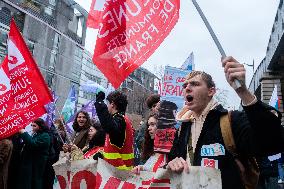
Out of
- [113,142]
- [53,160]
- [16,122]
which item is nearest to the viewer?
[113,142]

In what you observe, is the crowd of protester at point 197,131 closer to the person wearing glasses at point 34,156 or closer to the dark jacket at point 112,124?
the dark jacket at point 112,124

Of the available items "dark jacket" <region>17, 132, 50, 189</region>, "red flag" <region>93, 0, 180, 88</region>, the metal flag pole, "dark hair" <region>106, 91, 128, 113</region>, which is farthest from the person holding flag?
"dark jacket" <region>17, 132, 50, 189</region>

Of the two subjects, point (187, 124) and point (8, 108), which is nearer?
point (187, 124)

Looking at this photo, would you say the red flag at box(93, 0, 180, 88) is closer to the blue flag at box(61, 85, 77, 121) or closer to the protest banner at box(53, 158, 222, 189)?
the protest banner at box(53, 158, 222, 189)

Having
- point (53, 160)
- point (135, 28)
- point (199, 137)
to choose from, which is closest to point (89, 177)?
point (135, 28)

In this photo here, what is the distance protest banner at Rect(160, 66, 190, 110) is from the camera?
7.37 meters

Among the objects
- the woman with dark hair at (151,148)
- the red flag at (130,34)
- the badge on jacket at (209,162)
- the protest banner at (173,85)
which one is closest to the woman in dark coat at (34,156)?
Answer: the protest banner at (173,85)

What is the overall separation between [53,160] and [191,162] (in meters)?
5.92

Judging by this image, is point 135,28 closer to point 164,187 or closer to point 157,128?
point 157,128

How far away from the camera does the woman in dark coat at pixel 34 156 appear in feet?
21.9

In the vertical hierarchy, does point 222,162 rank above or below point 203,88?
below

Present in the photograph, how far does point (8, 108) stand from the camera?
5422mm

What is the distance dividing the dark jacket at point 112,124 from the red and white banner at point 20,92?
116cm

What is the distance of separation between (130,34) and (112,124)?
3.47 ft
